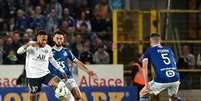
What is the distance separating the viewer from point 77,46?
22.7 m

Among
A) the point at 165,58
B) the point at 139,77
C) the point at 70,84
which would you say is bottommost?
the point at 139,77

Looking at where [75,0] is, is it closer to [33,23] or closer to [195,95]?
[33,23]

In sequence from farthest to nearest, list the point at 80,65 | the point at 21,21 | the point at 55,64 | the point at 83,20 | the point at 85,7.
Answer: the point at 85,7 → the point at 83,20 → the point at 21,21 → the point at 80,65 → the point at 55,64

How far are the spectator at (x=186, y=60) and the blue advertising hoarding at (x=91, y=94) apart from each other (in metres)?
3.22

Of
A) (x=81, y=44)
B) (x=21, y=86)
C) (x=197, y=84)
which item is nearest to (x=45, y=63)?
(x=21, y=86)

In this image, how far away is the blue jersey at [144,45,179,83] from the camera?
1747 cm

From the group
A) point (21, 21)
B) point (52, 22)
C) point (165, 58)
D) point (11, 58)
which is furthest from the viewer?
point (52, 22)

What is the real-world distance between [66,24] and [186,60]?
13.1 ft

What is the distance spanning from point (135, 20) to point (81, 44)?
187 centimetres

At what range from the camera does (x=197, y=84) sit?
22.8m

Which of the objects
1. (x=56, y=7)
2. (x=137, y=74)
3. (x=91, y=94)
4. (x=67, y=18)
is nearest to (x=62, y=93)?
(x=91, y=94)

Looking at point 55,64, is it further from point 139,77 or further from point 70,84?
point 139,77

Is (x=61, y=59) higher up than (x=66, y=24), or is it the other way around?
(x=61, y=59)

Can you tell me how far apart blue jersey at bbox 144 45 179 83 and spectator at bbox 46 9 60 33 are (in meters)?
6.36
